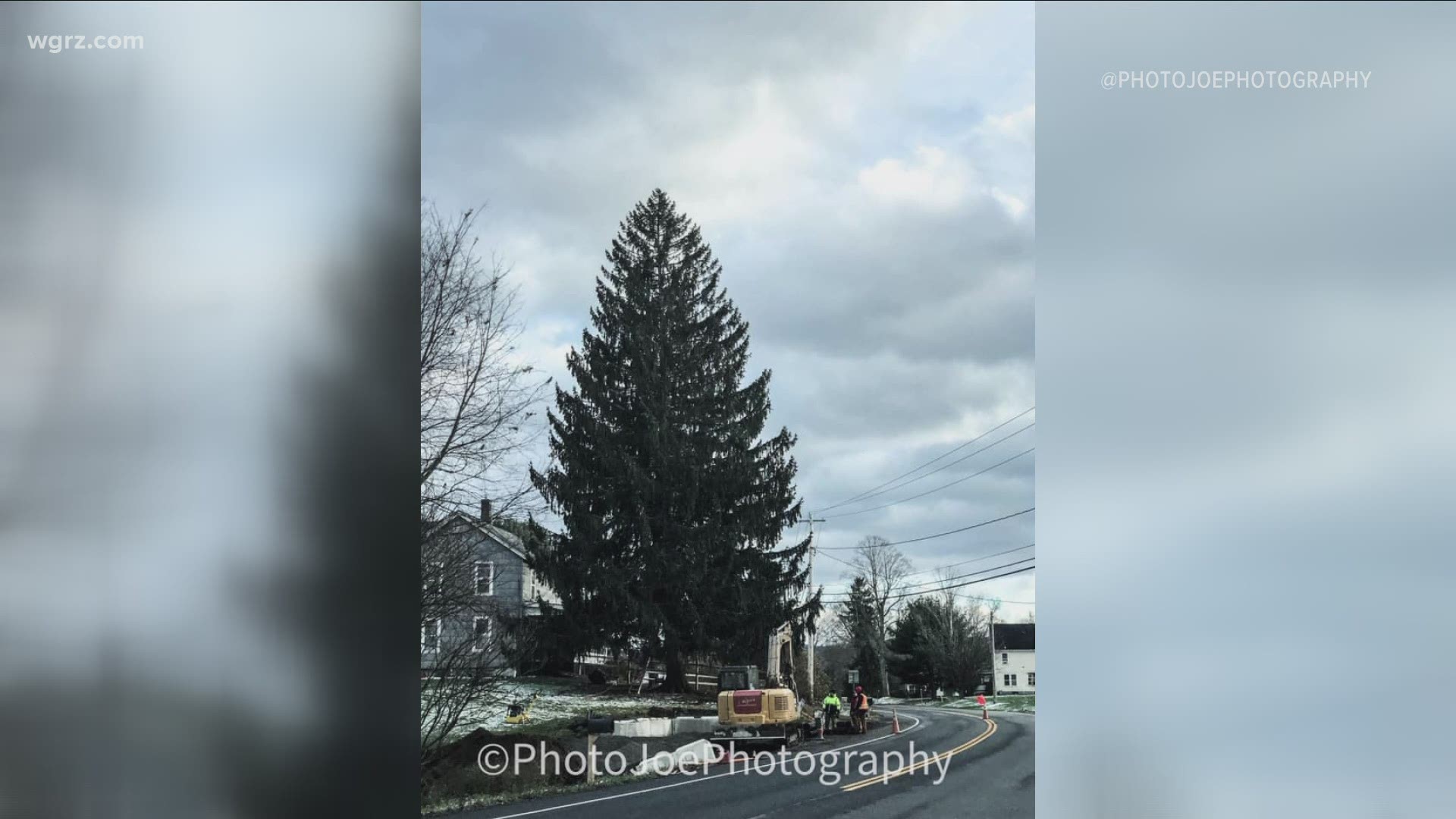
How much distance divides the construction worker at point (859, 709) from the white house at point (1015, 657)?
55 cm

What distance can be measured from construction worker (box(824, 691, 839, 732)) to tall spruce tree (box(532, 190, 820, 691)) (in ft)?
1.04

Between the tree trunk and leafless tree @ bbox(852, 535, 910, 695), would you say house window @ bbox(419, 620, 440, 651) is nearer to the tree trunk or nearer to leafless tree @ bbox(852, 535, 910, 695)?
the tree trunk

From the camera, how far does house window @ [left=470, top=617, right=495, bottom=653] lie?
464cm

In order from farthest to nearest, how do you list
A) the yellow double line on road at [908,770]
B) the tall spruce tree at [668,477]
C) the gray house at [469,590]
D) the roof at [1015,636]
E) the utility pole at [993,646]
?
the gray house at [469,590]
the tall spruce tree at [668,477]
the yellow double line on road at [908,770]
the utility pole at [993,646]
the roof at [1015,636]

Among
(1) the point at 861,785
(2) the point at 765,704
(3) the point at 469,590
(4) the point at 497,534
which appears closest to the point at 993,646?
(1) the point at 861,785

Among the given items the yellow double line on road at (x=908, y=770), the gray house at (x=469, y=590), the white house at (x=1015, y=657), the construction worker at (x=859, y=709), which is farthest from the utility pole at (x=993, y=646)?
the gray house at (x=469, y=590)

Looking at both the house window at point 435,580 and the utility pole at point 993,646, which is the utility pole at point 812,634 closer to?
the utility pole at point 993,646

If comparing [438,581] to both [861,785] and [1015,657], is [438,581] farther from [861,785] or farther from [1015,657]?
[1015,657]

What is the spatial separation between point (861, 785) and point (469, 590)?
1.95 metres

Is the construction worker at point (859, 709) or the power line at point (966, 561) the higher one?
the power line at point (966, 561)

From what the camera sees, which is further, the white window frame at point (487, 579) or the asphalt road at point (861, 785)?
the white window frame at point (487, 579)

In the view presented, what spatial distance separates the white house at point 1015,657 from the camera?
4016mm
